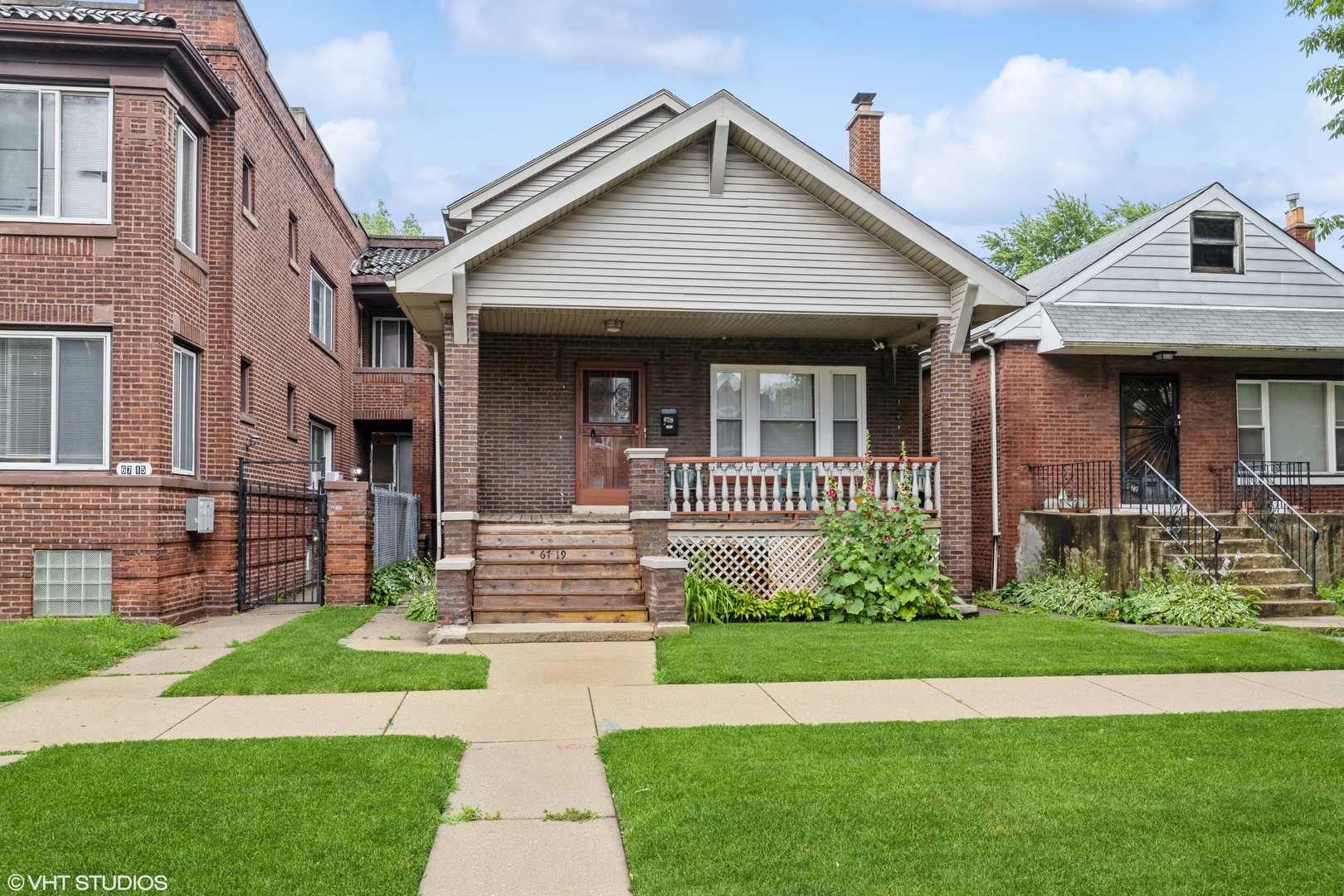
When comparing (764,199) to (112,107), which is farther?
(764,199)

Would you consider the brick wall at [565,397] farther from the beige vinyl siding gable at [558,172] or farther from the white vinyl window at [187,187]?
the white vinyl window at [187,187]

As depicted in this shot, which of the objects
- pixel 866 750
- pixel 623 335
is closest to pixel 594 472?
pixel 623 335

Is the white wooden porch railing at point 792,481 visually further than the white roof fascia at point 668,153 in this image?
Yes

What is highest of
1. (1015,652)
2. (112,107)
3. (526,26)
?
(526,26)

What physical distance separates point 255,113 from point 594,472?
7.20 m

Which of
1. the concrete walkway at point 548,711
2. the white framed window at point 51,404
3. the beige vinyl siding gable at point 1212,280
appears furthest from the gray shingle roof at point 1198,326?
the white framed window at point 51,404

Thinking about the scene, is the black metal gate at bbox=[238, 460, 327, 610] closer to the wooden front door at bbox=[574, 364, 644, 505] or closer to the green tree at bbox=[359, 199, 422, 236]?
the wooden front door at bbox=[574, 364, 644, 505]

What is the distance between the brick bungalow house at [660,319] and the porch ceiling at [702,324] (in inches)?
2.6

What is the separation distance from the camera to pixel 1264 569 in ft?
42.8

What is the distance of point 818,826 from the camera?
448 centimetres

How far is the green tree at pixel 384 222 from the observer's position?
49844 millimetres

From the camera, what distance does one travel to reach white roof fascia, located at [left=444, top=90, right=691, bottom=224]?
50.0ft

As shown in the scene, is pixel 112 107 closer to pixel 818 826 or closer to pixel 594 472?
pixel 594 472

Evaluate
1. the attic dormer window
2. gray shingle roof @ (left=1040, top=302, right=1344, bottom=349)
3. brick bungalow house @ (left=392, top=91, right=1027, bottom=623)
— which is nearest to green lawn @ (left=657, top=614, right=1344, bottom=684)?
brick bungalow house @ (left=392, top=91, right=1027, bottom=623)
